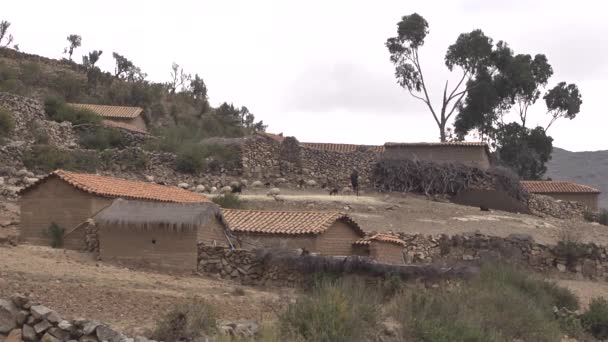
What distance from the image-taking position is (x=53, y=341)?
42.8 ft

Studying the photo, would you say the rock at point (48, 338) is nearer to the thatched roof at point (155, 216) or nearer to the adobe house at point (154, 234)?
the adobe house at point (154, 234)

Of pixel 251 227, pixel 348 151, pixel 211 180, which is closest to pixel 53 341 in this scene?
pixel 251 227

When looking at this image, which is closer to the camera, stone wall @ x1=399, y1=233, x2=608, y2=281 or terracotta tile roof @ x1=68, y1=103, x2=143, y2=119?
stone wall @ x1=399, y1=233, x2=608, y2=281

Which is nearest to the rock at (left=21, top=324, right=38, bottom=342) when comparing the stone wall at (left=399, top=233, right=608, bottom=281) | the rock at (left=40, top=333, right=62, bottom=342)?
the rock at (left=40, top=333, right=62, bottom=342)

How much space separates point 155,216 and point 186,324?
710 cm

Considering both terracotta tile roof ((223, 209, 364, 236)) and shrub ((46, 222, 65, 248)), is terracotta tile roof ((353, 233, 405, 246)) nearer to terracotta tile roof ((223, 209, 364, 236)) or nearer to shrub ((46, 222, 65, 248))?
terracotta tile roof ((223, 209, 364, 236))

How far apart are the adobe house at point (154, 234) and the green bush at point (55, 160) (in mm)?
12722

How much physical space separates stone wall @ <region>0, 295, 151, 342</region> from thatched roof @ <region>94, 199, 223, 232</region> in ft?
21.9

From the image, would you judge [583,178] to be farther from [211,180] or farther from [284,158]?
[211,180]

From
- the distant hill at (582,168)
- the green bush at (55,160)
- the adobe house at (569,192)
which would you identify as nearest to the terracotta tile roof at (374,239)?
the green bush at (55,160)

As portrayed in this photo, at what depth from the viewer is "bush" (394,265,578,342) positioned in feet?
54.6

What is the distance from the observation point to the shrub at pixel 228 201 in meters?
30.1

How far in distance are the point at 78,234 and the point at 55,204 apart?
4.17 ft

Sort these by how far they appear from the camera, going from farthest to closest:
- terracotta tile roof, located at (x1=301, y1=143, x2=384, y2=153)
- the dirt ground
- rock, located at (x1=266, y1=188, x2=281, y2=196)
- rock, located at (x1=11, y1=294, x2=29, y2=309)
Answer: terracotta tile roof, located at (x1=301, y1=143, x2=384, y2=153) → rock, located at (x1=266, y1=188, x2=281, y2=196) → the dirt ground → rock, located at (x1=11, y1=294, x2=29, y2=309)
